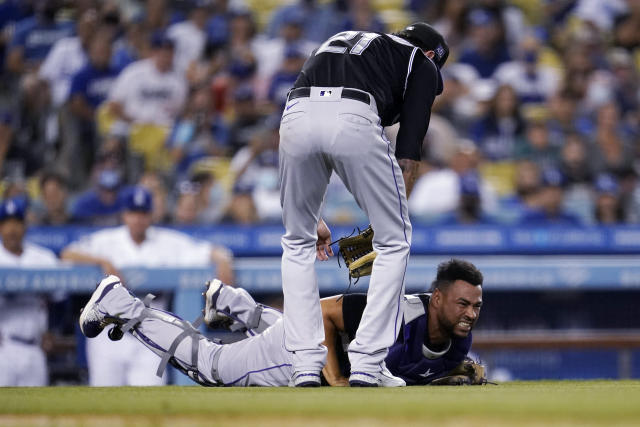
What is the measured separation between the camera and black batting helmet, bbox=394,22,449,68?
4.87 meters

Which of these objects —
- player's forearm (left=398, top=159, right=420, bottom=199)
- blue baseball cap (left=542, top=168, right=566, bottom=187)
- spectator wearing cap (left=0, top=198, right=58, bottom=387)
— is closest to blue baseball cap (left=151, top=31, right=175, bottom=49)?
spectator wearing cap (left=0, top=198, right=58, bottom=387)

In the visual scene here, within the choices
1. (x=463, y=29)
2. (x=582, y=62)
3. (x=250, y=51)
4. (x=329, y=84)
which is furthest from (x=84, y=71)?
(x=329, y=84)

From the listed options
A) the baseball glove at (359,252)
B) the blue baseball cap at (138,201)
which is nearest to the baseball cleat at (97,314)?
the baseball glove at (359,252)

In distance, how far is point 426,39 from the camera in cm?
487

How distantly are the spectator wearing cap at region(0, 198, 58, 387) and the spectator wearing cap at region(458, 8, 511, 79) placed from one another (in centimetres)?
509

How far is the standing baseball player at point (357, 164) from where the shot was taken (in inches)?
175

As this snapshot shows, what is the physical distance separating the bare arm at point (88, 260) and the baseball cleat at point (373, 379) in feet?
10.5

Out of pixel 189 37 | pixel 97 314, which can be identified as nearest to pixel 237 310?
pixel 97 314

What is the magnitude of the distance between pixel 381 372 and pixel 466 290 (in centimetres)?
72

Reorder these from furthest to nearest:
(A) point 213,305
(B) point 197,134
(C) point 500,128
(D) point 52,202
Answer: (B) point 197,134 < (C) point 500,128 < (D) point 52,202 < (A) point 213,305

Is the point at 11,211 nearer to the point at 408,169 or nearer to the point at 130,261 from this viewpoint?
the point at 130,261

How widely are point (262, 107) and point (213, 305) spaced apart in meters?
4.96

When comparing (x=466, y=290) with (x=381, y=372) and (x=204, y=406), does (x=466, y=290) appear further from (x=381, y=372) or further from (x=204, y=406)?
(x=204, y=406)

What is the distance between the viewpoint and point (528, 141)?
982 cm
